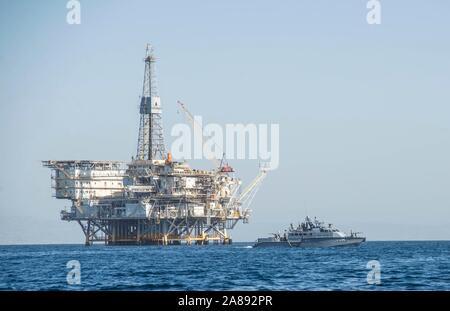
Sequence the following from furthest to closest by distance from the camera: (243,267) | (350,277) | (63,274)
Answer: (243,267), (63,274), (350,277)

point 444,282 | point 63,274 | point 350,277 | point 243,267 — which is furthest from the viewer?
point 243,267

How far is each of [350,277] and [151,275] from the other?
1911 centimetres

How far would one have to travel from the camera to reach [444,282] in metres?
81.6
